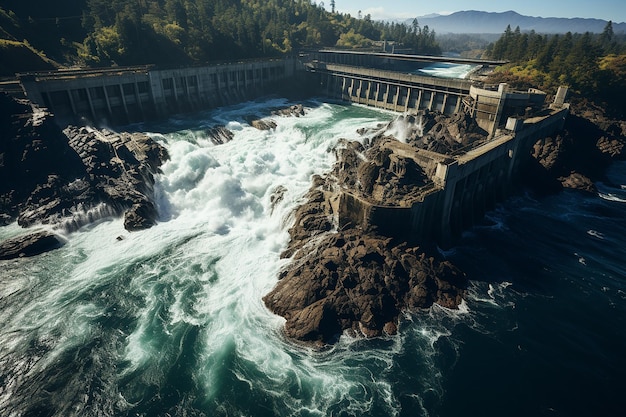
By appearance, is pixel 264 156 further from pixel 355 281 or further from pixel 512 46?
pixel 512 46

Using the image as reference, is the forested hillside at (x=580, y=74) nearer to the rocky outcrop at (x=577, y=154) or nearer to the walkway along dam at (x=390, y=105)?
the rocky outcrop at (x=577, y=154)

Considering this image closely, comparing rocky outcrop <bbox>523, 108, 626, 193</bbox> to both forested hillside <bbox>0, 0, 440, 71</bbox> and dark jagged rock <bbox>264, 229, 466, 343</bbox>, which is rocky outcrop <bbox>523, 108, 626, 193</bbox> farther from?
forested hillside <bbox>0, 0, 440, 71</bbox>

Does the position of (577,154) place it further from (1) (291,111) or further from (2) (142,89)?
(2) (142,89)

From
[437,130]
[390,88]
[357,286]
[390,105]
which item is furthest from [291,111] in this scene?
[357,286]

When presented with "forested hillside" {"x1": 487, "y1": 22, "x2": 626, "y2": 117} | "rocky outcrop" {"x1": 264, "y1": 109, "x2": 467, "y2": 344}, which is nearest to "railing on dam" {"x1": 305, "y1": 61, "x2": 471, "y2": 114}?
"forested hillside" {"x1": 487, "y1": 22, "x2": 626, "y2": 117}

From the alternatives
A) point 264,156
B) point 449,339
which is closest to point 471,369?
point 449,339

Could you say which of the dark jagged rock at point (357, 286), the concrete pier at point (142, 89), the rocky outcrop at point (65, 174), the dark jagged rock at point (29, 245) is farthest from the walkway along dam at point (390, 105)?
the dark jagged rock at point (29, 245)
